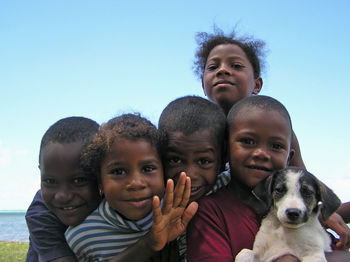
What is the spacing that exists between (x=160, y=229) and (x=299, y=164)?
2641 millimetres

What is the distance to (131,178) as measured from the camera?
3.05m

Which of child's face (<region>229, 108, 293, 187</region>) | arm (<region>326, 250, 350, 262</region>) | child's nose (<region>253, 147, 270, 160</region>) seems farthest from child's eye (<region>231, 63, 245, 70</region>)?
arm (<region>326, 250, 350, 262</region>)

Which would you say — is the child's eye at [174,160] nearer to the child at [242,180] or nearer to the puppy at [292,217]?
the child at [242,180]

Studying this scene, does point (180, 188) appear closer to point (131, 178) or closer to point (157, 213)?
point (157, 213)

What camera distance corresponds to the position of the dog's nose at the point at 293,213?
111 inches

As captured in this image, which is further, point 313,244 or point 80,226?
point 80,226

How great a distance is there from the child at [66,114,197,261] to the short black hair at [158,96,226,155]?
23 cm

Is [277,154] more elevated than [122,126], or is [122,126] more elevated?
[122,126]

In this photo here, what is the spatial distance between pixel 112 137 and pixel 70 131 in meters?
0.61

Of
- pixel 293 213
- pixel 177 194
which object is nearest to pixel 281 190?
pixel 293 213

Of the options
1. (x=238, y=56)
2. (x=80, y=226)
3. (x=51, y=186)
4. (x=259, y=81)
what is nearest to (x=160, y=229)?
(x=80, y=226)

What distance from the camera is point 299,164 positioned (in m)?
4.69

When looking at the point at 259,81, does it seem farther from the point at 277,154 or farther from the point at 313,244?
the point at 313,244

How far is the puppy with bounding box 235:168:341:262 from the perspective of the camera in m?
2.85
